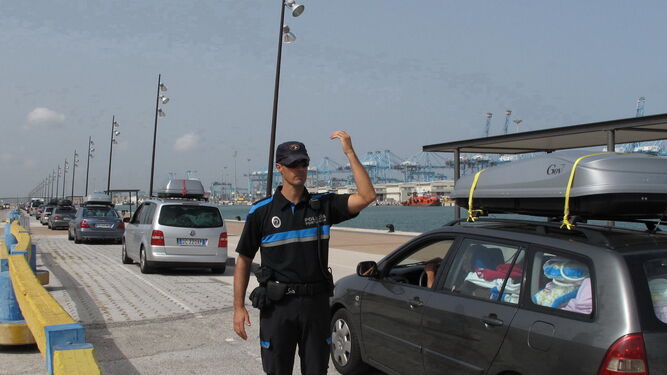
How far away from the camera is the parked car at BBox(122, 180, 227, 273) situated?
493 inches

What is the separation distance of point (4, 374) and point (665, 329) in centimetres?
519

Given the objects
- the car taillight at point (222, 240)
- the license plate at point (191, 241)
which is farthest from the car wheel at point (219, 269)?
the license plate at point (191, 241)

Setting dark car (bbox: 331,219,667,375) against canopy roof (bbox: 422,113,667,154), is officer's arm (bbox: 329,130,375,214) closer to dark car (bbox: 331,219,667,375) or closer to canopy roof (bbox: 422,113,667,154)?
dark car (bbox: 331,219,667,375)

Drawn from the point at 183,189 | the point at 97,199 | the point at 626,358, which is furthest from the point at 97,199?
the point at 626,358

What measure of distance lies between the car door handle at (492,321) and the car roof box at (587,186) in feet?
3.15

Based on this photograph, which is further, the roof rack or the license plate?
the license plate

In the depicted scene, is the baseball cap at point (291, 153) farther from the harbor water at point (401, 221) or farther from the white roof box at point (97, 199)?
the harbor water at point (401, 221)

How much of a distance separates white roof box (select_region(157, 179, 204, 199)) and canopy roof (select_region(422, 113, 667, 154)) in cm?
585

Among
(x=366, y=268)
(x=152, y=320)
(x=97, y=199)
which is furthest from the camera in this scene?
(x=97, y=199)

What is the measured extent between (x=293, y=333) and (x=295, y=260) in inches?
16.1

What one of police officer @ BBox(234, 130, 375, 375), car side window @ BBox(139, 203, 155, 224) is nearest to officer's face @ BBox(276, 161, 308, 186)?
police officer @ BBox(234, 130, 375, 375)

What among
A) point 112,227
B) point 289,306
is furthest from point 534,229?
point 112,227

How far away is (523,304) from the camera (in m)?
3.74

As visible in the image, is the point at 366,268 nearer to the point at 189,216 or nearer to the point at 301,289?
the point at 301,289
